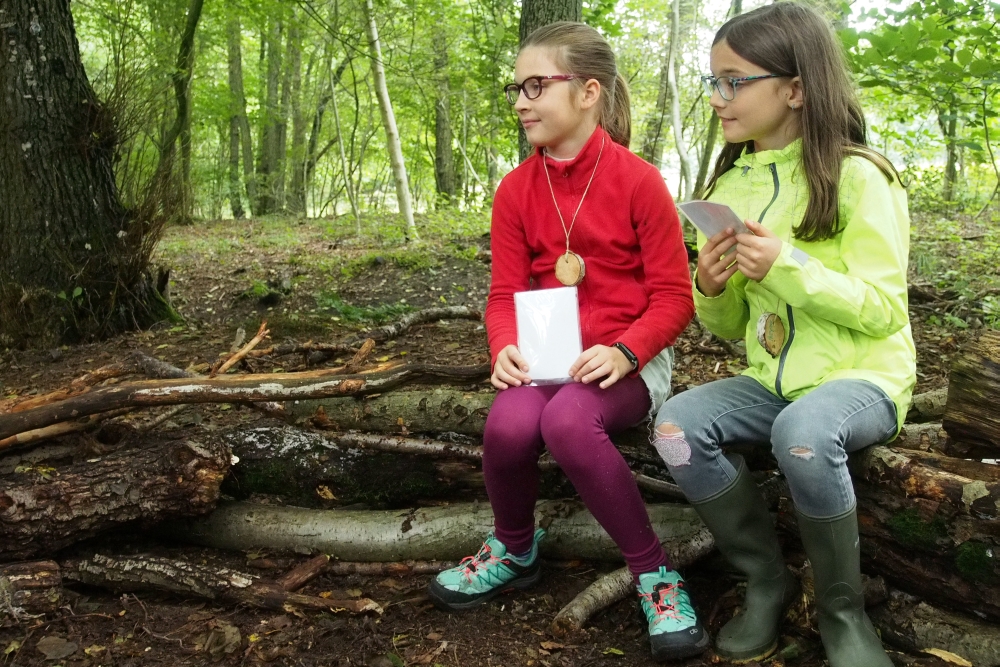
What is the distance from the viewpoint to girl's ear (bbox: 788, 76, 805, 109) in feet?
7.20

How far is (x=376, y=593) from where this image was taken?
257cm

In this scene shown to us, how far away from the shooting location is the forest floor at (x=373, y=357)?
2.20 metres

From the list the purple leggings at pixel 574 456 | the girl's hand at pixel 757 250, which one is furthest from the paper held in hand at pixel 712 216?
the purple leggings at pixel 574 456

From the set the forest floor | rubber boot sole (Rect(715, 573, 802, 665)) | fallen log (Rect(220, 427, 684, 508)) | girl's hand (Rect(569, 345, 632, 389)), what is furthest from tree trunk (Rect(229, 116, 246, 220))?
rubber boot sole (Rect(715, 573, 802, 665))

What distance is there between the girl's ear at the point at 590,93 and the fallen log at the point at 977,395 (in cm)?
141

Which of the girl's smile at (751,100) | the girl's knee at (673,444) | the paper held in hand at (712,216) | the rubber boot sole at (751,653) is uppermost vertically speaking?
the girl's smile at (751,100)

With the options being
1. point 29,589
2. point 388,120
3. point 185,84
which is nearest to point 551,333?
point 29,589

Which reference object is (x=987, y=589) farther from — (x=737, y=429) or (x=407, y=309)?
(x=407, y=309)

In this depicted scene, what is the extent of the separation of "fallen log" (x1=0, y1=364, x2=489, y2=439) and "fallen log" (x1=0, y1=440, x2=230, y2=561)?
18cm

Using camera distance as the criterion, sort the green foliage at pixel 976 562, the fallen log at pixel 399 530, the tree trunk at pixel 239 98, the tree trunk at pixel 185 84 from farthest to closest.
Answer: the tree trunk at pixel 239 98 → the tree trunk at pixel 185 84 → the fallen log at pixel 399 530 → the green foliage at pixel 976 562

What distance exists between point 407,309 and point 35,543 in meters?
3.37

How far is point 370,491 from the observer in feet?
9.80

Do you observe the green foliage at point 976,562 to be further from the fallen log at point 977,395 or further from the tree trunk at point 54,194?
the tree trunk at point 54,194

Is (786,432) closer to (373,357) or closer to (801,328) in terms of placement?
(801,328)
